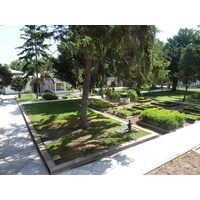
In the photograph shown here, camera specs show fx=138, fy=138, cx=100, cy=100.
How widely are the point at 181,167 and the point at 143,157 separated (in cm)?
119

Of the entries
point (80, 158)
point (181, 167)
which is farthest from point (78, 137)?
point (181, 167)

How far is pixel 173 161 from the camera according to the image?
479 centimetres

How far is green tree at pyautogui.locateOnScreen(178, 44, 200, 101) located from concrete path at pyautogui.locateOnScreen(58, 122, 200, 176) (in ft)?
35.3

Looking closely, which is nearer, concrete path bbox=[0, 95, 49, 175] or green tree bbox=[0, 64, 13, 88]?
concrete path bbox=[0, 95, 49, 175]

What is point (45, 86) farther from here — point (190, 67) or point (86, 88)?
point (190, 67)

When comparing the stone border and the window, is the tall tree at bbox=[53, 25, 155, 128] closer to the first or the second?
the stone border

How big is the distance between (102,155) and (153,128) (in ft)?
13.7

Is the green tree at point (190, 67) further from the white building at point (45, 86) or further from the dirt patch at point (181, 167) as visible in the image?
the white building at point (45, 86)

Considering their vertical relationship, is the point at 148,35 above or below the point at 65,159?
above

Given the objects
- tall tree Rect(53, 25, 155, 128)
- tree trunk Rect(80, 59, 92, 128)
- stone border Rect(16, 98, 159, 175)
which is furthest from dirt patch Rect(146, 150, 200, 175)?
tree trunk Rect(80, 59, 92, 128)

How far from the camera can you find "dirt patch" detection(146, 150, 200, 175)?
165 inches
